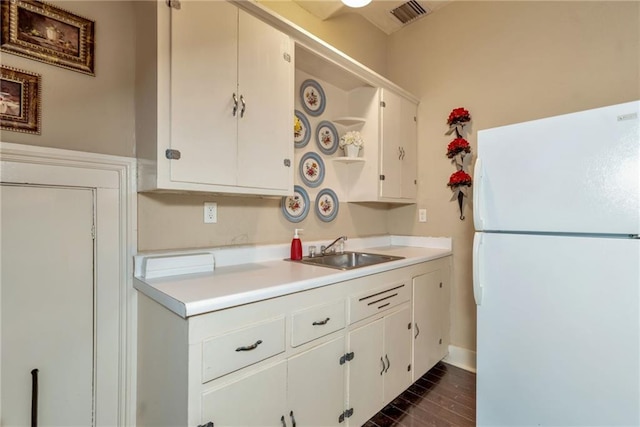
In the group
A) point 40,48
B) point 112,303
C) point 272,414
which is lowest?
point 272,414

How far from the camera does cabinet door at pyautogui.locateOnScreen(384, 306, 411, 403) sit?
1.77m

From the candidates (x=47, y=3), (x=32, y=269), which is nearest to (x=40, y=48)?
(x=47, y=3)

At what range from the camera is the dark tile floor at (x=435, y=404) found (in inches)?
68.8

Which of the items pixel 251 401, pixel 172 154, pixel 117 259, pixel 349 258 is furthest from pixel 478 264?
pixel 117 259

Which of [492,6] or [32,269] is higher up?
[492,6]

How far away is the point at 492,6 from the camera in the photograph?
7.66ft

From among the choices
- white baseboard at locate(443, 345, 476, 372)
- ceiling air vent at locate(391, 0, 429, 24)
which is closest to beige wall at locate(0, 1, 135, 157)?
ceiling air vent at locate(391, 0, 429, 24)

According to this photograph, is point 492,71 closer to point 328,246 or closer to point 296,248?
point 328,246

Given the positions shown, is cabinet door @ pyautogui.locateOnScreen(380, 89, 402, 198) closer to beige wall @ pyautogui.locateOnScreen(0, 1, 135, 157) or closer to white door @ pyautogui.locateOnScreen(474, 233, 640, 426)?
white door @ pyautogui.locateOnScreen(474, 233, 640, 426)

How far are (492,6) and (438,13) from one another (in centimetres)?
44

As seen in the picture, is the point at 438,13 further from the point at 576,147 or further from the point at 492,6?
the point at 576,147

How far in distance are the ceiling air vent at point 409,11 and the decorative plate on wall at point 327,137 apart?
124 centimetres

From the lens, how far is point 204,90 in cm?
132

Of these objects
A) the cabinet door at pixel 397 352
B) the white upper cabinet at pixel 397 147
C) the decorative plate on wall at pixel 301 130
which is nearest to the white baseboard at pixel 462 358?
the cabinet door at pixel 397 352
